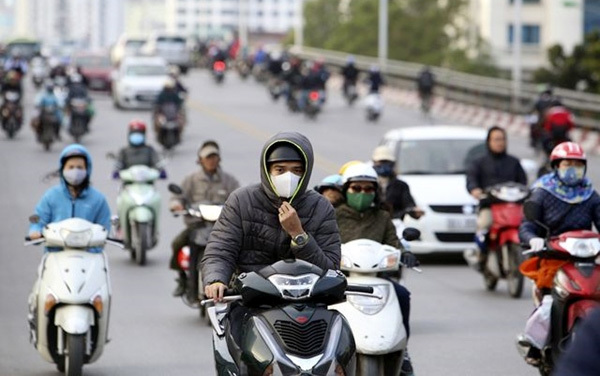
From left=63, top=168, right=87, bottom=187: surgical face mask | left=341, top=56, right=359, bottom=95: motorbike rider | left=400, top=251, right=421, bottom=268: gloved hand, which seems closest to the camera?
left=400, top=251, right=421, bottom=268: gloved hand

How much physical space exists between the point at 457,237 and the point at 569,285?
32.2 feet

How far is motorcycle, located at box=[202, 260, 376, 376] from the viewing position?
24.5 ft

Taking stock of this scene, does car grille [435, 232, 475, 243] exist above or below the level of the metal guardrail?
below

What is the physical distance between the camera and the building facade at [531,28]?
11762cm

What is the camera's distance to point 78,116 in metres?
39.7

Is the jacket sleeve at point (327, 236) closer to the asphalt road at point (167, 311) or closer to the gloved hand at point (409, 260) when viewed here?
the gloved hand at point (409, 260)

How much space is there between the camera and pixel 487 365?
42.1ft

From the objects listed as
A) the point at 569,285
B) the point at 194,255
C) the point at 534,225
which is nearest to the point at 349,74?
the point at 194,255

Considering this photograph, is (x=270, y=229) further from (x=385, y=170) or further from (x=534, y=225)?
(x=385, y=170)

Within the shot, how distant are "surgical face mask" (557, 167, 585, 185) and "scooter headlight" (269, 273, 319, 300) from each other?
431 cm

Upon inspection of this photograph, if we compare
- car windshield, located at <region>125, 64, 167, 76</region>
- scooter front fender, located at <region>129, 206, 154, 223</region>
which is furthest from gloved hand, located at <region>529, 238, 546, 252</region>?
car windshield, located at <region>125, 64, 167, 76</region>

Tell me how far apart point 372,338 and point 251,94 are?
173 ft

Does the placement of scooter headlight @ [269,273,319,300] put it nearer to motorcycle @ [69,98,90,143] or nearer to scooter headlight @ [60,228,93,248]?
scooter headlight @ [60,228,93,248]

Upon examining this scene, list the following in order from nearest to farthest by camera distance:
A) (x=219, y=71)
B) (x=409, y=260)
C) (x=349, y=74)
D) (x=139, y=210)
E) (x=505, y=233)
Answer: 1. (x=409, y=260)
2. (x=505, y=233)
3. (x=139, y=210)
4. (x=349, y=74)
5. (x=219, y=71)
